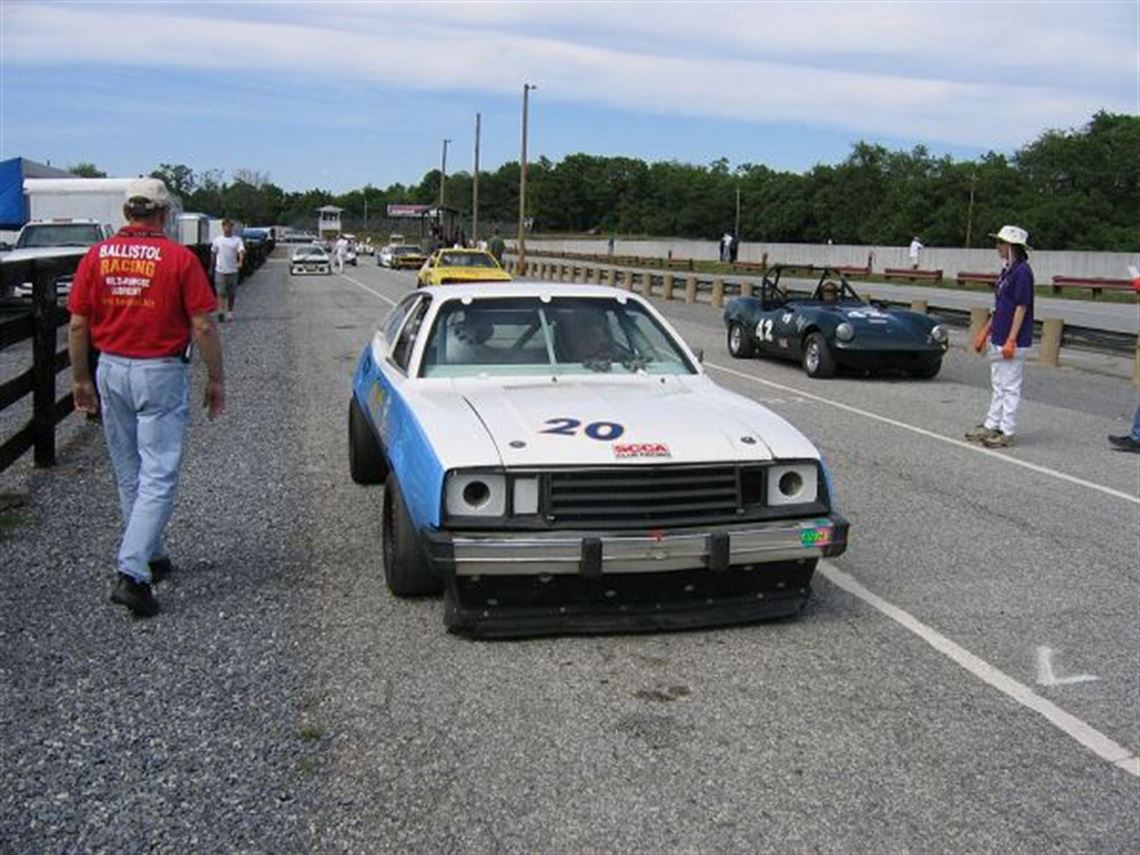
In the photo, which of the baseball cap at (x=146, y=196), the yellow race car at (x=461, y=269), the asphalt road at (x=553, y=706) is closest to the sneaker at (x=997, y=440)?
the asphalt road at (x=553, y=706)

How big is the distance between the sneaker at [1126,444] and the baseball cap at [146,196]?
8.13 metres

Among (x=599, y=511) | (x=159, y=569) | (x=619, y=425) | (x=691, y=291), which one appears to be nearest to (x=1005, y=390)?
(x=619, y=425)

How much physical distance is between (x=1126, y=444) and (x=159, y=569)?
801 cm

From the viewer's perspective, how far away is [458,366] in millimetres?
5789

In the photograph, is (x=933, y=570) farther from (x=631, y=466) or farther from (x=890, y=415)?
(x=890, y=415)

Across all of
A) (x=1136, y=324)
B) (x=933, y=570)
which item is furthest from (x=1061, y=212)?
(x=933, y=570)

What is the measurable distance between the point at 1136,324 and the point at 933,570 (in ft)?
72.8

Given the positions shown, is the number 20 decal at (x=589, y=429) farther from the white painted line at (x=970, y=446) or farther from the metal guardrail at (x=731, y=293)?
the metal guardrail at (x=731, y=293)

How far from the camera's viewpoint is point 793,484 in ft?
15.3

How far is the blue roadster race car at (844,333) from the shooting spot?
1347cm

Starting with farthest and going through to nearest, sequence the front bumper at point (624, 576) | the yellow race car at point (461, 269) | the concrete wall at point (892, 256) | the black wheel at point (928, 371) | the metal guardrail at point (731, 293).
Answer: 1. the concrete wall at point (892, 256)
2. the yellow race car at point (461, 269)
3. the metal guardrail at point (731, 293)
4. the black wheel at point (928, 371)
5. the front bumper at point (624, 576)

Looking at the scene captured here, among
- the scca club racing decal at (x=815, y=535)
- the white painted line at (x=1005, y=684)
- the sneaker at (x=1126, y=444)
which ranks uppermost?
the scca club racing decal at (x=815, y=535)

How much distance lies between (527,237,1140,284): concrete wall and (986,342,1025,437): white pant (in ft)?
101

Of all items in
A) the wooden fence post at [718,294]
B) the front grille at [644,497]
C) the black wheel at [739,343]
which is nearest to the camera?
the front grille at [644,497]
